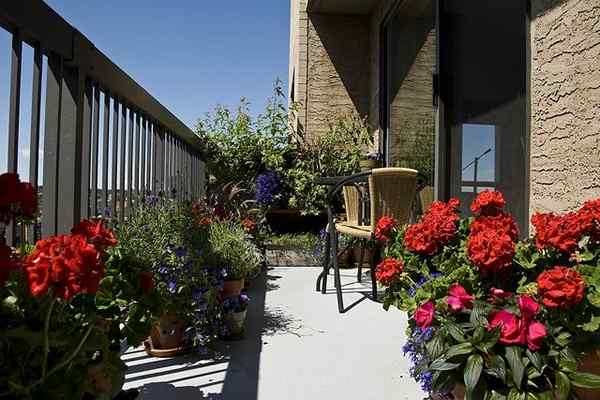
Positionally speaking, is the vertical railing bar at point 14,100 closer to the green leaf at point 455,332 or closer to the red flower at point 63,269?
the red flower at point 63,269

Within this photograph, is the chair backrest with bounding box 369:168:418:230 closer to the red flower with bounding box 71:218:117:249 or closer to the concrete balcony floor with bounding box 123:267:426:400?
the concrete balcony floor with bounding box 123:267:426:400

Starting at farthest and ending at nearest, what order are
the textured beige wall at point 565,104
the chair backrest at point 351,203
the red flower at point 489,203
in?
the chair backrest at point 351,203 < the textured beige wall at point 565,104 < the red flower at point 489,203

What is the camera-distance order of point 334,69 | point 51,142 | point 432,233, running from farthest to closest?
point 334,69 → point 432,233 → point 51,142

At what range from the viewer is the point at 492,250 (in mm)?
1138

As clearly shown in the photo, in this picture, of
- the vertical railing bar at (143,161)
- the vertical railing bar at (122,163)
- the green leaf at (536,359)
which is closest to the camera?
the green leaf at (536,359)

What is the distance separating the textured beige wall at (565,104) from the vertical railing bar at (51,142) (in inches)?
71.4

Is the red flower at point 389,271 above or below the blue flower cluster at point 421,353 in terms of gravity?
above

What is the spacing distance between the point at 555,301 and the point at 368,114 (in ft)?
14.4

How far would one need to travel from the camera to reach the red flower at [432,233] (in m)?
1.42

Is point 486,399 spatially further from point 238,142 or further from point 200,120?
point 200,120

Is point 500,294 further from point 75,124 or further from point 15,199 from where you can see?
point 75,124

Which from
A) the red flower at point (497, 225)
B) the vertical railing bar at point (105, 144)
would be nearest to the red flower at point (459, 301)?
the red flower at point (497, 225)

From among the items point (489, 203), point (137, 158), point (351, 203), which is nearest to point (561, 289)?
point (489, 203)

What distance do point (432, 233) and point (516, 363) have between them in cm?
55
